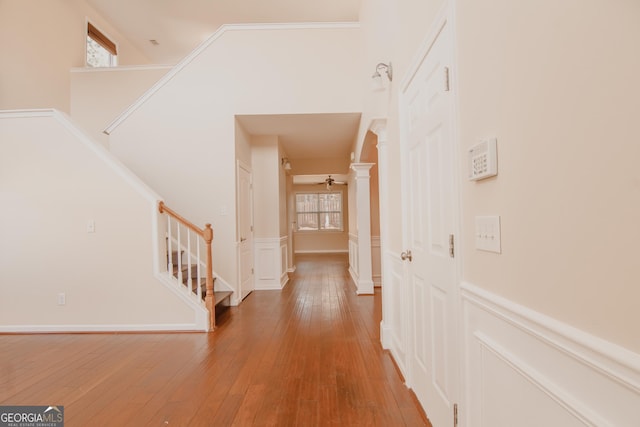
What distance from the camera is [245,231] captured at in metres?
5.18

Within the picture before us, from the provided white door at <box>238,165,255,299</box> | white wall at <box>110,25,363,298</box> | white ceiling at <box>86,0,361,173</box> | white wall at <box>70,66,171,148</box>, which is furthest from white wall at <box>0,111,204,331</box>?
white wall at <box>70,66,171,148</box>

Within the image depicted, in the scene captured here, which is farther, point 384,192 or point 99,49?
point 99,49

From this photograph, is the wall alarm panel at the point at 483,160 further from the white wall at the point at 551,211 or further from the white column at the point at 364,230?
the white column at the point at 364,230

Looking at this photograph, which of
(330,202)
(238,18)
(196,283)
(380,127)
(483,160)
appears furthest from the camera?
(330,202)

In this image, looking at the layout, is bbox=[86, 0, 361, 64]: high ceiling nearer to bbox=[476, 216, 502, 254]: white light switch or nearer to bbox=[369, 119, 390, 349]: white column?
bbox=[369, 119, 390, 349]: white column

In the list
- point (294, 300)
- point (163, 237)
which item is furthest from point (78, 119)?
point (294, 300)

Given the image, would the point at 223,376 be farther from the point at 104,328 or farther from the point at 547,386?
the point at 547,386

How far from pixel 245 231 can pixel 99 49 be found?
503 cm

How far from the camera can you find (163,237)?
11.9 ft

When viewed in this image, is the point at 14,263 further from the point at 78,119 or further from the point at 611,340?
the point at 611,340

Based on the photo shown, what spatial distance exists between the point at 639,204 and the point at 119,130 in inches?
216

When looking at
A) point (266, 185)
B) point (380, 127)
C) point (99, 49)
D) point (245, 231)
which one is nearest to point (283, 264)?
point (245, 231)

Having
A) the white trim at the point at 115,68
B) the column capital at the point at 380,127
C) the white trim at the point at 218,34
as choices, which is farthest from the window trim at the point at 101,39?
the column capital at the point at 380,127

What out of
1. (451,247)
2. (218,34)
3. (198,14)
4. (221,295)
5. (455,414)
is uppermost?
(198,14)
